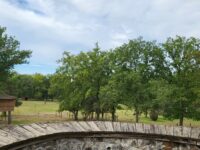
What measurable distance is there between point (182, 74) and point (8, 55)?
2102 centimetres

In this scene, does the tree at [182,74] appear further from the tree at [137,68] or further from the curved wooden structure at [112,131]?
the curved wooden structure at [112,131]

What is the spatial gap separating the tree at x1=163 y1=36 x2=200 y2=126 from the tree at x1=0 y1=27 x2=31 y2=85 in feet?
60.2

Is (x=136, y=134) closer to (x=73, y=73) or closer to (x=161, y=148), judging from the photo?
(x=161, y=148)

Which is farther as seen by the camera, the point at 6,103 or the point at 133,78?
the point at 133,78

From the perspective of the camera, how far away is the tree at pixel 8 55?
132 feet

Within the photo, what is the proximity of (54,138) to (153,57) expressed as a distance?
4140 centimetres

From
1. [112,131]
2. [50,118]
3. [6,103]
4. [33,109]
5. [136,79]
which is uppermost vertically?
[136,79]

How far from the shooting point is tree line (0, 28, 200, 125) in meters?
36.9

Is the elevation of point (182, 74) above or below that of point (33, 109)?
above

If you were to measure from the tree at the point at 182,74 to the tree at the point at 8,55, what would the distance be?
18342 mm

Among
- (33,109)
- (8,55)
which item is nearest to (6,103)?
(8,55)

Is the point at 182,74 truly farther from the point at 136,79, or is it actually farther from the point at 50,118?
the point at 50,118

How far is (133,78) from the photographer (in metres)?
39.3

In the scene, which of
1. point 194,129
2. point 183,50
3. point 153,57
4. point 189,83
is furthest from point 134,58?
point 194,129
